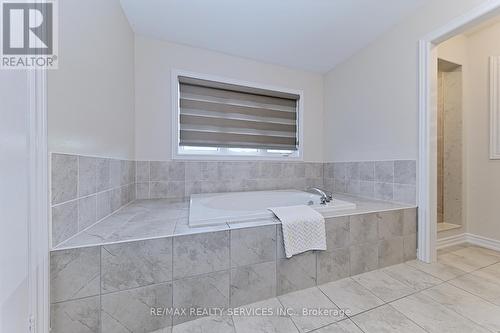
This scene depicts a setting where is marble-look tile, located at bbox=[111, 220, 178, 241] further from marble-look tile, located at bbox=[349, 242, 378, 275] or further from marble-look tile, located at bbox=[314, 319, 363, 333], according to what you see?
marble-look tile, located at bbox=[349, 242, 378, 275]

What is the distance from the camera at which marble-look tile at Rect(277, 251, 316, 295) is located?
1.23 m

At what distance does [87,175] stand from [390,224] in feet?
6.88

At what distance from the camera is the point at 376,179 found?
6.79 feet

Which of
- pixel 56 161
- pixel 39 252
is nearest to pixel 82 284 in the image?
pixel 39 252

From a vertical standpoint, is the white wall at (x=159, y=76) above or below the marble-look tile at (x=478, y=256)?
above

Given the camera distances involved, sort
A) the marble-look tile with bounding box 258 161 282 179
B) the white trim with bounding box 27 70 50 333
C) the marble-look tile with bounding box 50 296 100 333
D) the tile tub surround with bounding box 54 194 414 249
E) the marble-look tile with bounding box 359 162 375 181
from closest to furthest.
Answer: the white trim with bounding box 27 70 50 333 → the marble-look tile with bounding box 50 296 100 333 → the tile tub surround with bounding box 54 194 414 249 → the marble-look tile with bounding box 359 162 375 181 → the marble-look tile with bounding box 258 161 282 179

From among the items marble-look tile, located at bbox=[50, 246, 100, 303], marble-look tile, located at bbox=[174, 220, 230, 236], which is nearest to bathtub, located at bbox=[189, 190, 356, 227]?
marble-look tile, located at bbox=[174, 220, 230, 236]

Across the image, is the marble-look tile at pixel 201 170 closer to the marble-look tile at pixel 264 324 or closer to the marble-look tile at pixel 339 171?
the marble-look tile at pixel 264 324

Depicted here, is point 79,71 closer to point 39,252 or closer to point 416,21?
point 39,252

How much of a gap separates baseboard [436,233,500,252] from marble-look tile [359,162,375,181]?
35.0 inches

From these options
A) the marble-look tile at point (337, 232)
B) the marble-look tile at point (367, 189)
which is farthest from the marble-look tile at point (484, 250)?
the marble-look tile at point (337, 232)

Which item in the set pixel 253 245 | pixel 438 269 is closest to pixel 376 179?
pixel 438 269

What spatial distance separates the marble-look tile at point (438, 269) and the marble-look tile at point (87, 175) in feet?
7.62

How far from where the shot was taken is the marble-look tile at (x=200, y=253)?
1.01 m
